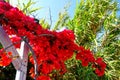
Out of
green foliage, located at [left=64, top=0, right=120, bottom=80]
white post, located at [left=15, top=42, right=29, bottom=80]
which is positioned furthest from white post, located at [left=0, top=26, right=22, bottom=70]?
green foliage, located at [left=64, top=0, right=120, bottom=80]

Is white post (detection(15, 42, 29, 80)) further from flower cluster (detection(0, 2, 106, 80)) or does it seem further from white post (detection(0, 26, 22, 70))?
flower cluster (detection(0, 2, 106, 80))

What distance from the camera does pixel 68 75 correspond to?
26.0ft

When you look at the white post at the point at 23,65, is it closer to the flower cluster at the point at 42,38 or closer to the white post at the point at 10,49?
the white post at the point at 10,49

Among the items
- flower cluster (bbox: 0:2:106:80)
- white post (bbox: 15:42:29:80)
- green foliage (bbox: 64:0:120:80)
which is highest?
green foliage (bbox: 64:0:120:80)

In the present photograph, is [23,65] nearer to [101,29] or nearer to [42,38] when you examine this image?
[42,38]

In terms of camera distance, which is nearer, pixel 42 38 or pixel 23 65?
pixel 23 65

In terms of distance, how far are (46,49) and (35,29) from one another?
14.1 inches

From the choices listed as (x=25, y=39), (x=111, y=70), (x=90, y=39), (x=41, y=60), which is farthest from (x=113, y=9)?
(x=25, y=39)

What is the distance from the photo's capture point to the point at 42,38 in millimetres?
5102

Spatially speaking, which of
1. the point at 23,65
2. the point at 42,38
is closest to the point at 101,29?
the point at 42,38

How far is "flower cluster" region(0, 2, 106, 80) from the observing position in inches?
195

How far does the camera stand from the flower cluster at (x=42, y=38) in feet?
16.3

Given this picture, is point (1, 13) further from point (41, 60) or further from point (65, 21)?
point (65, 21)

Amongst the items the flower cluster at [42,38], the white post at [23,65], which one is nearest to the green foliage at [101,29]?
the flower cluster at [42,38]
